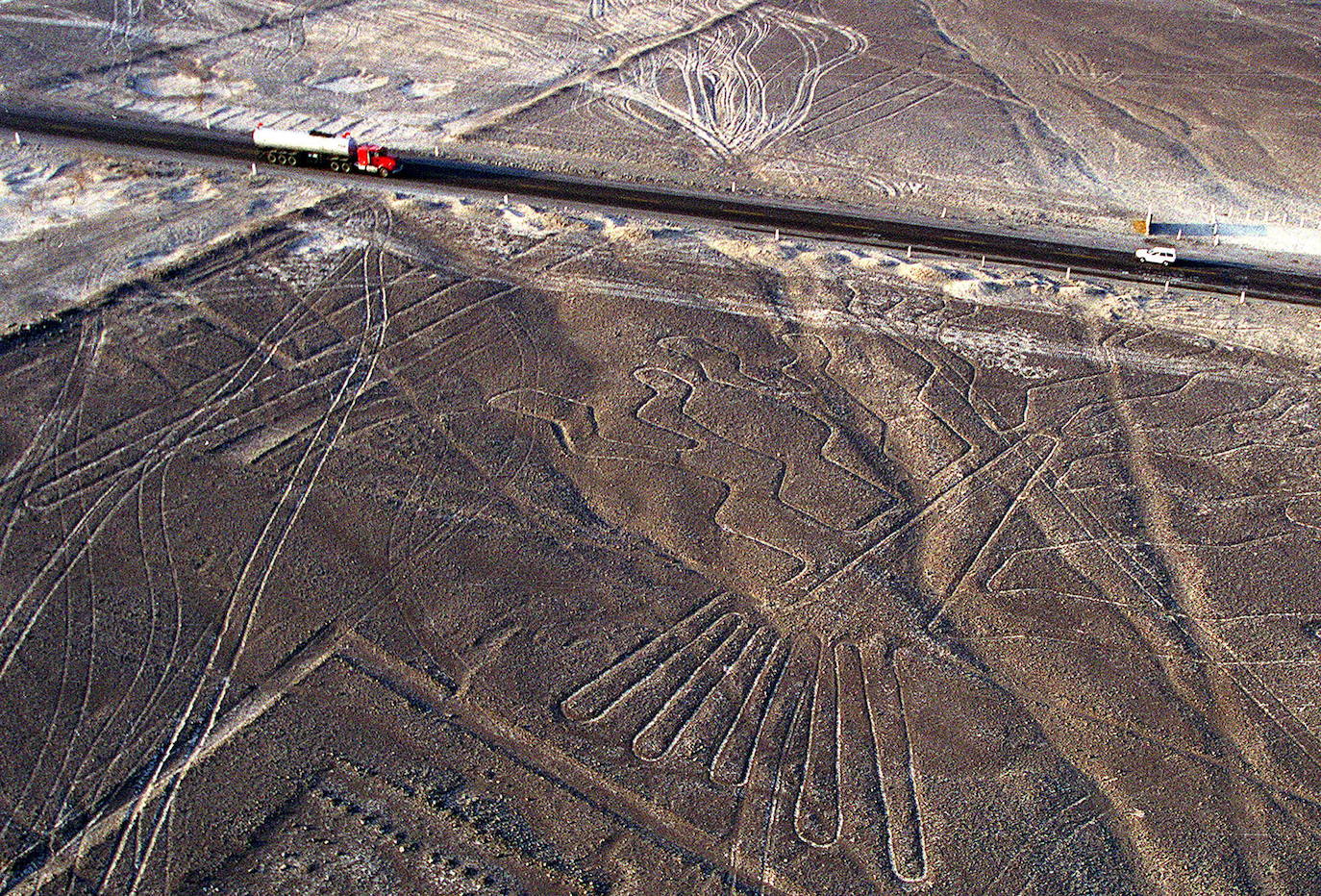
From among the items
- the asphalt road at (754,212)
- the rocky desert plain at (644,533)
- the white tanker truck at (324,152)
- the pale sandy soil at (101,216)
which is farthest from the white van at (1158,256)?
the pale sandy soil at (101,216)

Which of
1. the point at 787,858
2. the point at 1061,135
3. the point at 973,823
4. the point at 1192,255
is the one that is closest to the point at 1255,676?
the point at 973,823

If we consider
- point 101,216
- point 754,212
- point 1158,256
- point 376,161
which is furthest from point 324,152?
point 1158,256

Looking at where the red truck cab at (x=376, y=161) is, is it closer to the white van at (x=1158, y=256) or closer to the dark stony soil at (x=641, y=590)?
the dark stony soil at (x=641, y=590)

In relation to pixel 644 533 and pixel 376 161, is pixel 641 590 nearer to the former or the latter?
pixel 644 533

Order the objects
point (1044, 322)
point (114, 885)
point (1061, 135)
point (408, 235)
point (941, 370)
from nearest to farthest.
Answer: point (114, 885) → point (941, 370) → point (1044, 322) → point (408, 235) → point (1061, 135)

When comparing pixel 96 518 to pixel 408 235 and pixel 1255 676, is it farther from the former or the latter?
pixel 1255 676

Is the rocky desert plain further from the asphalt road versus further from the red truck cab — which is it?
the asphalt road

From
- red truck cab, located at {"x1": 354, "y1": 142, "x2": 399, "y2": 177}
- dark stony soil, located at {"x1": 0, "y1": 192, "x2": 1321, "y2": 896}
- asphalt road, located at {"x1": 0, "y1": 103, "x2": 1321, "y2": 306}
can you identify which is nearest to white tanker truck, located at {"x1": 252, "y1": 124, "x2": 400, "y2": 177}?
red truck cab, located at {"x1": 354, "y1": 142, "x2": 399, "y2": 177}

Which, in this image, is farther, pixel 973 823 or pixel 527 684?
pixel 527 684
